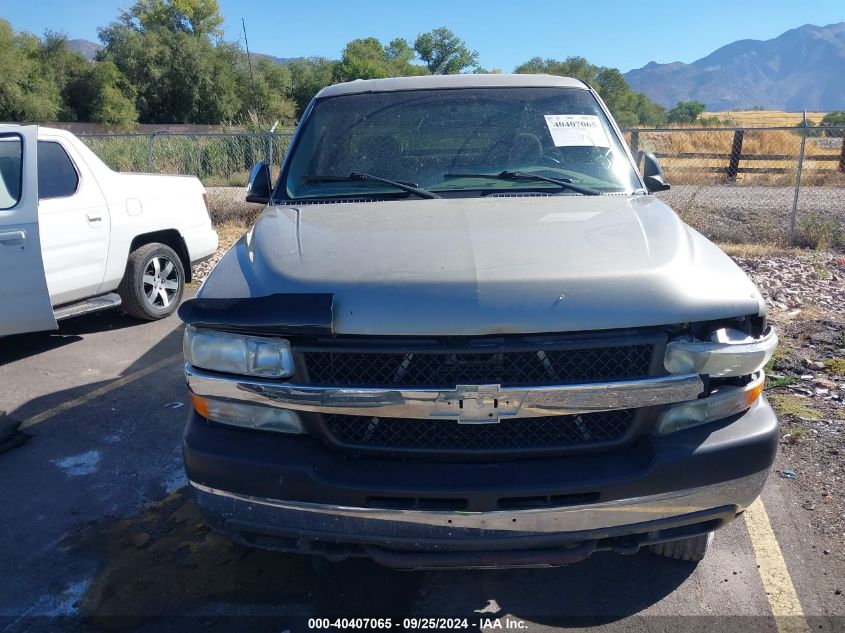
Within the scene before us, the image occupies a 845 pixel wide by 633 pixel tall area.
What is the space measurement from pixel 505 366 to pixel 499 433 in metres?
0.23

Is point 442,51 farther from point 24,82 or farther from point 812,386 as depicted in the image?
point 812,386

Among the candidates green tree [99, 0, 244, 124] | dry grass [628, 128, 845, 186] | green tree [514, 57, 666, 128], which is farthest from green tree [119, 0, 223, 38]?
dry grass [628, 128, 845, 186]

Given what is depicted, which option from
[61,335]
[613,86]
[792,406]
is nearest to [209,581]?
[792,406]

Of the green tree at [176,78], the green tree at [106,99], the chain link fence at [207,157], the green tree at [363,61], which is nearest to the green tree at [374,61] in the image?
the green tree at [363,61]

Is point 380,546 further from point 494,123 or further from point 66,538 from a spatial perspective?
point 494,123

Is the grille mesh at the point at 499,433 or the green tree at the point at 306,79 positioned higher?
the green tree at the point at 306,79

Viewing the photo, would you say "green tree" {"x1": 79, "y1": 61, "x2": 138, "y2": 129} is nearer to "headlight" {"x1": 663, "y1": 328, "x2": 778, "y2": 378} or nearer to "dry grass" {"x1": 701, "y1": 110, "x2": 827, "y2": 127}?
"dry grass" {"x1": 701, "y1": 110, "x2": 827, "y2": 127}

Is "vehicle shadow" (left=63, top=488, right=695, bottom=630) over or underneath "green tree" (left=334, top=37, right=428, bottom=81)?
underneath

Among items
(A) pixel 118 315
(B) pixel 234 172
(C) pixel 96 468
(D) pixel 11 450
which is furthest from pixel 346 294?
(B) pixel 234 172

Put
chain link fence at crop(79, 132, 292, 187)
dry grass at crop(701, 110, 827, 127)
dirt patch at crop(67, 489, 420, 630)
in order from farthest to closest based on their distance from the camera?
dry grass at crop(701, 110, 827, 127)
chain link fence at crop(79, 132, 292, 187)
dirt patch at crop(67, 489, 420, 630)

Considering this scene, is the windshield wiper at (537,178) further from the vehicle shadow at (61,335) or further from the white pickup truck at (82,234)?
the vehicle shadow at (61,335)

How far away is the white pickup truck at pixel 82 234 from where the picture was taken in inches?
200

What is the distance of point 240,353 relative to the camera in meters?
2.20

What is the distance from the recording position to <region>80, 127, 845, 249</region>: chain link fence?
33.3 ft
